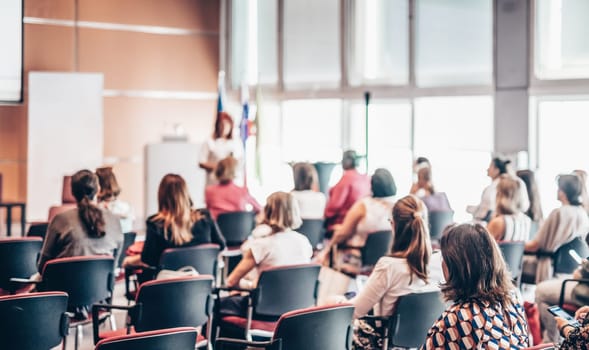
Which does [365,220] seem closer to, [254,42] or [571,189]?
[571,189]

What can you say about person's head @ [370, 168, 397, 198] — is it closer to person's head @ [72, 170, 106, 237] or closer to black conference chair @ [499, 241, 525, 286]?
black conference chair @ [499, 241, 525, 286]

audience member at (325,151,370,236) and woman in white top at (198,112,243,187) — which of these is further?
woman in white top at (198,112,243,187)

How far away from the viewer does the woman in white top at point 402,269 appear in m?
4.28

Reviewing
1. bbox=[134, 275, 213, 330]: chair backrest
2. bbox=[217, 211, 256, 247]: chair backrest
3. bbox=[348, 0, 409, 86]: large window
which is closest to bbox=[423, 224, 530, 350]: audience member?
bbox=[134, 275, 213, 330]: chair backrest

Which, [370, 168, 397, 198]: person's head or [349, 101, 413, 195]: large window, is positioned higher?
[349, 101, 413, 195]: large window

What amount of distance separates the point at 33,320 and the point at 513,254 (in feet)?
11.6

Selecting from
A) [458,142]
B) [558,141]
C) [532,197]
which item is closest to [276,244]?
[532,197]

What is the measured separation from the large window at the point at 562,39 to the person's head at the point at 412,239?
5.68m

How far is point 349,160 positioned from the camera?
8203 millimetres

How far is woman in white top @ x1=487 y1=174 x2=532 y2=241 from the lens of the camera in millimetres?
6246

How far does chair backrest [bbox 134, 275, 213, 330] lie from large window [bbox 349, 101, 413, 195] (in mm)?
6957

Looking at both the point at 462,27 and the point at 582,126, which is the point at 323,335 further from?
the point at 462,27

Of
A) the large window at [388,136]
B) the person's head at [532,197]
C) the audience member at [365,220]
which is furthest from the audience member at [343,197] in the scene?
the large window at [388,136]

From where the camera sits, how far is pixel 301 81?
12.8m
